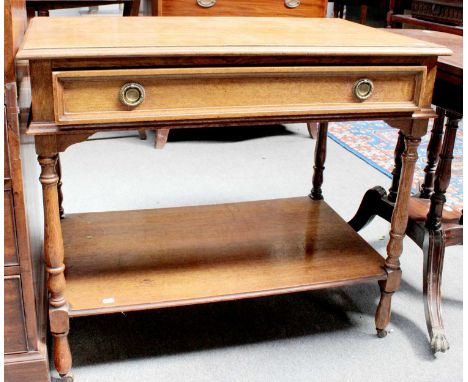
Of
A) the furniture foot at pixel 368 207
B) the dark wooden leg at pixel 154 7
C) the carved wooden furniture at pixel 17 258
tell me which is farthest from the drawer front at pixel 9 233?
the dark wooden leg at pixel 154 7

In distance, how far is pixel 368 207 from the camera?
87.8 inches

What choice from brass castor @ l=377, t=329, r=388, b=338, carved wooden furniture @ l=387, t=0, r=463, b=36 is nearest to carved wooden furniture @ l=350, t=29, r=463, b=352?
brass castor @ l=377, t=329, r=388, b=338

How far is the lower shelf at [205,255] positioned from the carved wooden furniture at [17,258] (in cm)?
12

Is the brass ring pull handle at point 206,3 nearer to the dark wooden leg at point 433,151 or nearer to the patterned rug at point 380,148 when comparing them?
the patterned rug at point 380,148

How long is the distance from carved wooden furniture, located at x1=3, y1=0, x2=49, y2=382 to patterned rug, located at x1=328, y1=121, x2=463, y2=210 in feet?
6.41

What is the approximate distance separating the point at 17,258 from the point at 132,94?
48 centimetres

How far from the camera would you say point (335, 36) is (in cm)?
150

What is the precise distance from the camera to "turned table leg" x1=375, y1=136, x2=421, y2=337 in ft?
5.08

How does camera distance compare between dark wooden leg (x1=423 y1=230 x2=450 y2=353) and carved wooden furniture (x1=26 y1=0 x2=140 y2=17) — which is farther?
carved wooden furniture (x1=26 y1=0 x2=140 y2=17)

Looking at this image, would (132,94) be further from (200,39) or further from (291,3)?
(291,3)

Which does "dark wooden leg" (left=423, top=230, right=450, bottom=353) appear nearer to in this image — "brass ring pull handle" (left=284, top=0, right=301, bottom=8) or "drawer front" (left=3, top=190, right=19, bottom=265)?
"drawer front" (left=3, top=190, right=19, bottom=265)

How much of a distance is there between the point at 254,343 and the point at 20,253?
2.42 ft

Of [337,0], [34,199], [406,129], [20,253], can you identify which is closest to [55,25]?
[34,199]

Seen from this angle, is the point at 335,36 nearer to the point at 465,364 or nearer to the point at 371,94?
the point at 371,94
